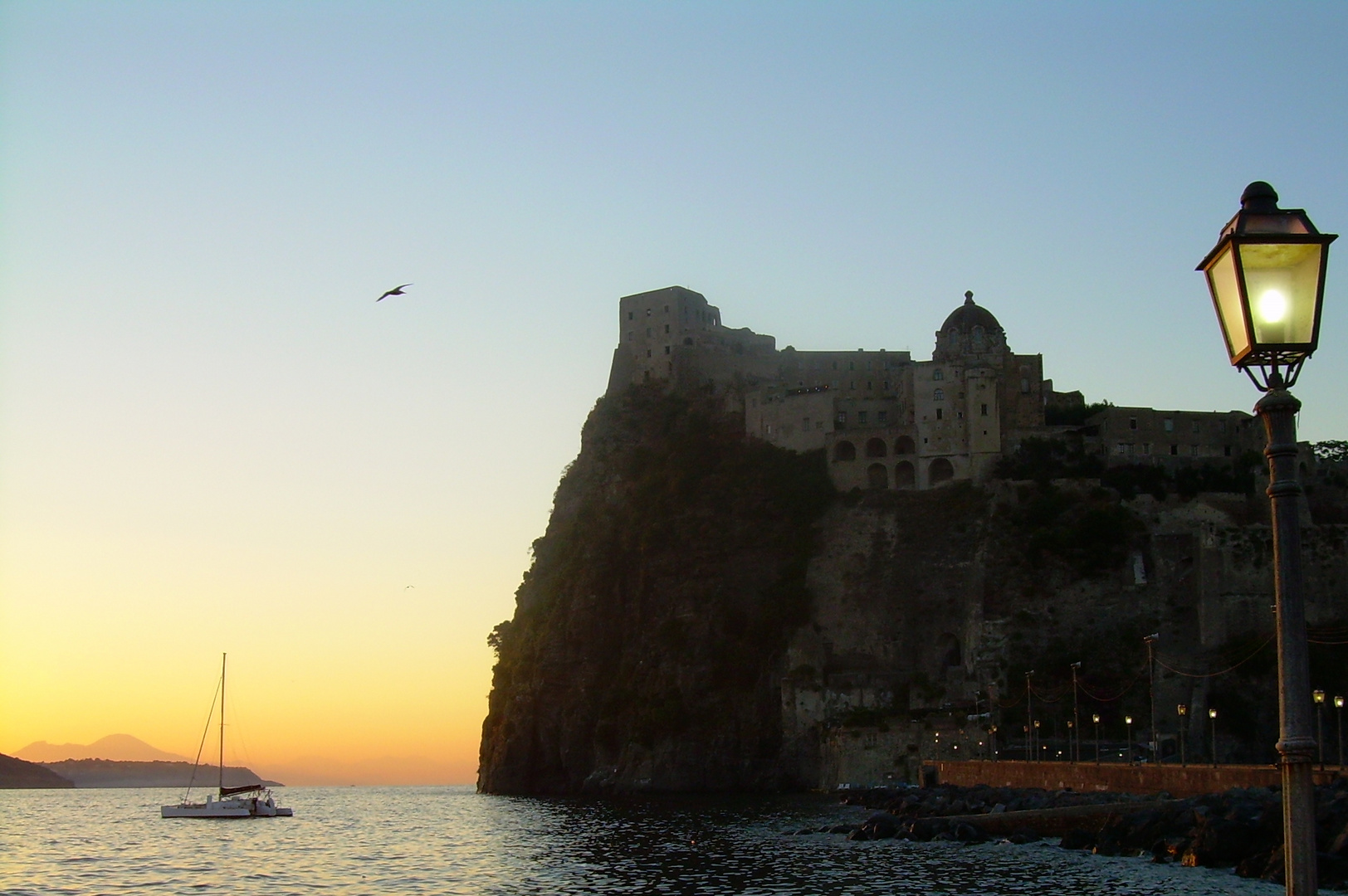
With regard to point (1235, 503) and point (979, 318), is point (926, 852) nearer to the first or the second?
point (1235, 503)

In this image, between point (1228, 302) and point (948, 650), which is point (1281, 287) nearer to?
point (1228, 302)

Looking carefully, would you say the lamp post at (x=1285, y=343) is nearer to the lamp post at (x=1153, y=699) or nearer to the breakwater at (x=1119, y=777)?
the breakwater at (x=1119, y=777)

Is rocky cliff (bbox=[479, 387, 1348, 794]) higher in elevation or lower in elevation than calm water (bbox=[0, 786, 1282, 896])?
higher

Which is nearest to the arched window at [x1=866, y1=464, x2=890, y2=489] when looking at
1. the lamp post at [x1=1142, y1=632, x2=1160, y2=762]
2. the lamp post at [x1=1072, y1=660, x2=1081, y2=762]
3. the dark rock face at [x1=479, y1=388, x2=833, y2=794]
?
the dark rock face at [x1=479, y1=388, x2=833, y2=794]

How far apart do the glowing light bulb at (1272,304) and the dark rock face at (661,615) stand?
8178cm

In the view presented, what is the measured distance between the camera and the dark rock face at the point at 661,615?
89062mm

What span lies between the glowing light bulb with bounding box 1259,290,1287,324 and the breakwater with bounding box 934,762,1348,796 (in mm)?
34399

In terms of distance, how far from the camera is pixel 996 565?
3290 inches

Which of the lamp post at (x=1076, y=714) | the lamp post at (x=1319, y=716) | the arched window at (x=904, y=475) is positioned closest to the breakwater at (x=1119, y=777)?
the lamp post at (x=1319, y=716)

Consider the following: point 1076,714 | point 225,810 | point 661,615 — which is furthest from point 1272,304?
point 225,810

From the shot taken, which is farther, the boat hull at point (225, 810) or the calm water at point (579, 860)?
the boat hull at point (225, 810)

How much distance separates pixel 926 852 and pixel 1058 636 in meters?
34.7

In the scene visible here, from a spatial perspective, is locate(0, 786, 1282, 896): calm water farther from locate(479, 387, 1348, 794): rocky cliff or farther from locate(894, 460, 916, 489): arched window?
locate(894, 460, 916, 489): arched window

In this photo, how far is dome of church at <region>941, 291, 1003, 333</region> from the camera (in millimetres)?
94562
